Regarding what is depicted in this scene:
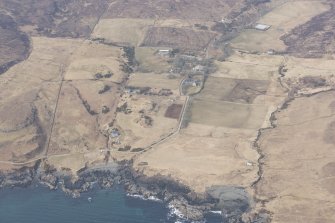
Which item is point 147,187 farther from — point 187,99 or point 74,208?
point 187,99

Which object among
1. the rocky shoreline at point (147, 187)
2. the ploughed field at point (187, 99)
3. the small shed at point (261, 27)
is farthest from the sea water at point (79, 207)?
the small shed at point (261, 27)

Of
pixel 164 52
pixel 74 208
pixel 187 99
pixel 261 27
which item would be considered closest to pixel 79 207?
pixel 74 208

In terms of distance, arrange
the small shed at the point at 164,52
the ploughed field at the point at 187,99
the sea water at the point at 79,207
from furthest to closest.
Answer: the small shed at the point at 164,52, the ploughed field at the point at 187,99, the sea water at the point at 79,207

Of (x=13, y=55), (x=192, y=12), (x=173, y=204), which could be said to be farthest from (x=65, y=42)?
(x=173, y=204)

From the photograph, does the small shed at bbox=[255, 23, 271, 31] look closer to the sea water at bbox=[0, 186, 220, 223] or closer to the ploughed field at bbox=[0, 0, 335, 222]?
the ploughed field at bbox=[0, 0, 335, 222]

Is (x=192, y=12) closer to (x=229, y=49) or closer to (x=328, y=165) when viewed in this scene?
(x=229, y=49)

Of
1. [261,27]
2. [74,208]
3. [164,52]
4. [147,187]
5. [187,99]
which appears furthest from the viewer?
[261,27]

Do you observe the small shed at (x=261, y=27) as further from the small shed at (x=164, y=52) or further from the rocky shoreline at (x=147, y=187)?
the rocky shoreline at (x=147, y=187)

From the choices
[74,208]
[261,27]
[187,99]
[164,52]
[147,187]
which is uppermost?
[261,27]

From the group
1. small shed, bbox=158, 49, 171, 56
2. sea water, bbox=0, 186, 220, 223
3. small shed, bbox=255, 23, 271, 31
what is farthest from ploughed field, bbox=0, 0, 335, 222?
sea water, bbox=0, 186, 220, 223
